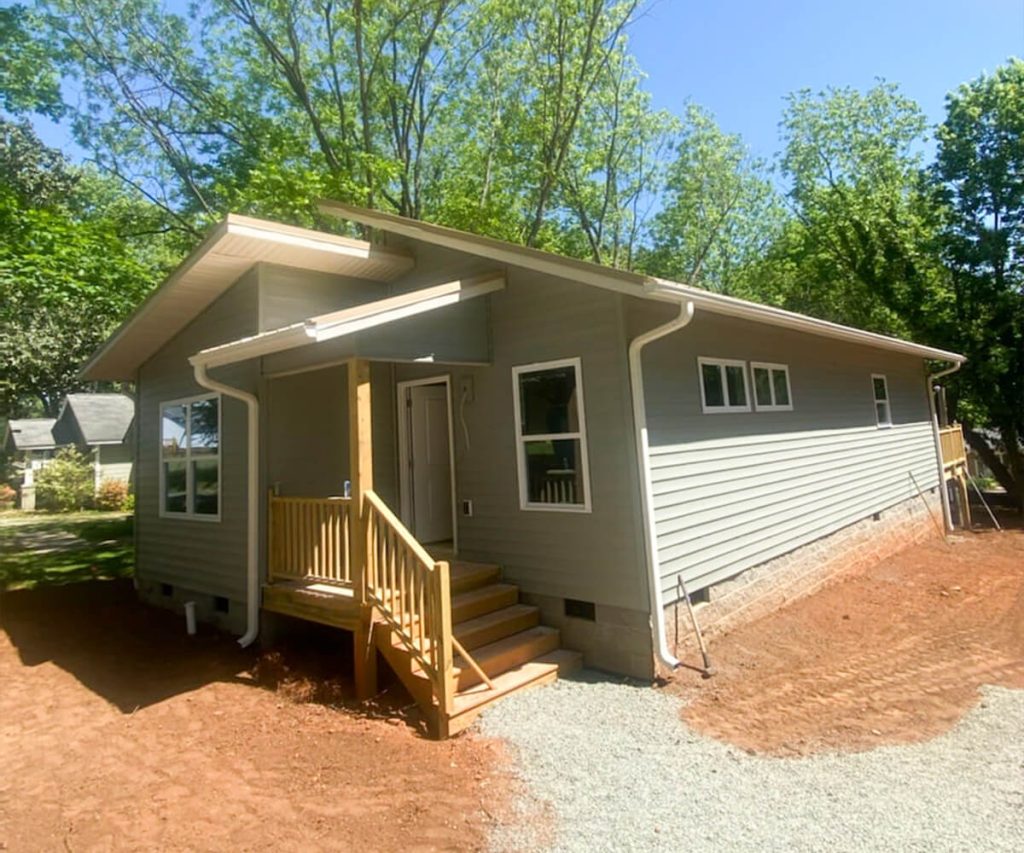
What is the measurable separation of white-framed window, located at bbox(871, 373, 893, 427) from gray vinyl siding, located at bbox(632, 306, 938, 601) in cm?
18

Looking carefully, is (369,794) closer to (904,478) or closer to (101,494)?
(904,478)

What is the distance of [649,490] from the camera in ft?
17.9

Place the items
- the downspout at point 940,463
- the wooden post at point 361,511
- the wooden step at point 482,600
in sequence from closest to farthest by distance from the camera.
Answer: the wooden post at point 361,511
the wooden step at point 482,600
the downspout at point 940,463

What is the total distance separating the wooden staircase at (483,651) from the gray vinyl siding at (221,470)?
9.37 feet

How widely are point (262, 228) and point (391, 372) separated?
217 centimetres

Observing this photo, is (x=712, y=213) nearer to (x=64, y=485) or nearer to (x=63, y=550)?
(x=63, y=550)

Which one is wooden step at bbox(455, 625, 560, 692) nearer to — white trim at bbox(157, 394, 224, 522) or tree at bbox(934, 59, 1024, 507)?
white trim at bbox(157, 394, 224, 522)

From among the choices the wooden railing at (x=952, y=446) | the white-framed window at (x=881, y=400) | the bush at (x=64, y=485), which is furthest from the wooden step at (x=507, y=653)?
the bush at (x=64, y=485)

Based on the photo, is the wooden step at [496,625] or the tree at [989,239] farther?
the tree at [989,239]

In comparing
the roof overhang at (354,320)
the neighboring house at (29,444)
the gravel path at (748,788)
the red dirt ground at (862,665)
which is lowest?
the red dirt ground at (862,665)

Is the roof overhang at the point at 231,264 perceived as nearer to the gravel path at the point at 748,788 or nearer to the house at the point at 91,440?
the gravel path at the point at 748,788

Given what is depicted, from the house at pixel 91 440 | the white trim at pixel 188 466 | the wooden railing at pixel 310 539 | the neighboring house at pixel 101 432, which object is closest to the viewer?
the wooden railing at pixel 310 539

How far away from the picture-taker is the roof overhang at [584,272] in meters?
5.00

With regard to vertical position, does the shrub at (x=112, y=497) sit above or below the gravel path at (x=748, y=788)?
above
